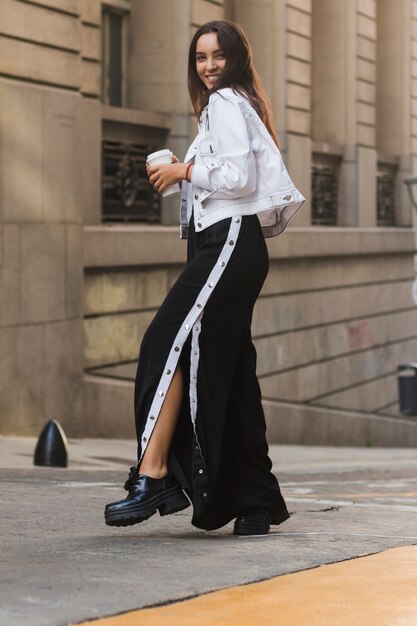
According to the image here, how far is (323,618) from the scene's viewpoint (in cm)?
410

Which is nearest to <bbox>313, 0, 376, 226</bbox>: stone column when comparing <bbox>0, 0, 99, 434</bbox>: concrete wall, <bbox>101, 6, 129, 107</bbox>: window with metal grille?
<bbox>101, 6, 129, 107</bbox>: window with metal grille

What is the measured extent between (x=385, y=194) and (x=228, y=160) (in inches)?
881

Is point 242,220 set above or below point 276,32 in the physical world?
below

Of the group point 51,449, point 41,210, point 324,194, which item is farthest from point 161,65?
point 51,449

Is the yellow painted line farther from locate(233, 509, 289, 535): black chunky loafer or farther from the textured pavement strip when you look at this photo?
locate(233, 509, 289, 535): black chunky loafer

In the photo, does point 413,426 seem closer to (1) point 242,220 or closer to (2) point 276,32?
(2) point 276,32

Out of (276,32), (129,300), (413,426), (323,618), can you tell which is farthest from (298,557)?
(413,426)

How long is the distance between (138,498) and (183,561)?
53cm

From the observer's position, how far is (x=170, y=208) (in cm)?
1805

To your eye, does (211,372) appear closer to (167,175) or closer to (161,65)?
(167,175)

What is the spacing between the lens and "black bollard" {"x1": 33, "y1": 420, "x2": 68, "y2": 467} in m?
10.5

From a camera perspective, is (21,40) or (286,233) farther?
(286,233)

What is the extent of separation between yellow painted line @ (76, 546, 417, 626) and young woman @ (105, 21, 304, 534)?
683 mm

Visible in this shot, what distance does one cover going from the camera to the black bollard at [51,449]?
34.6 ft
